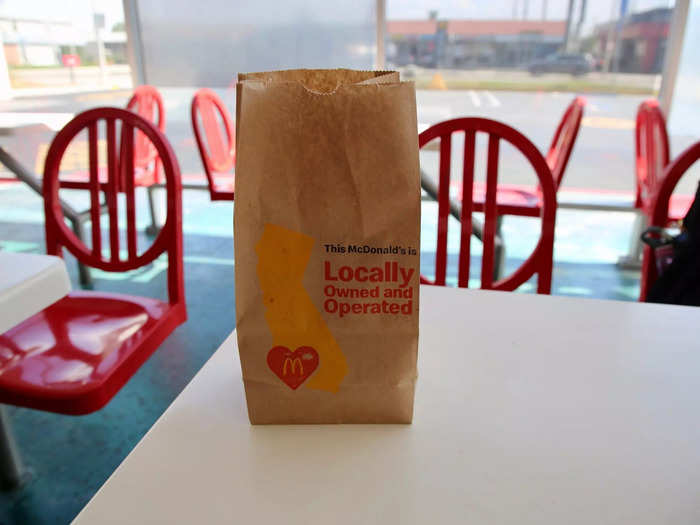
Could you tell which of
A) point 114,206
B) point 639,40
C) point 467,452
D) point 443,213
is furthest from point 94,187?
point 639,40

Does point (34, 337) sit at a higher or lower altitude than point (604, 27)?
lower

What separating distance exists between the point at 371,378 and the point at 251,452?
0.12 meters

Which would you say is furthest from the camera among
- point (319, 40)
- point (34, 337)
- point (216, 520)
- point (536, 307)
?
point (319, 40)

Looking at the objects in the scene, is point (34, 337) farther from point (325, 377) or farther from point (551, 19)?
point (551, 19)

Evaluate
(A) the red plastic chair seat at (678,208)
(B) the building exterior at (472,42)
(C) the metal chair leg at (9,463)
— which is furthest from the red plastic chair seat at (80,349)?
(B) the building exterior at (472,42)

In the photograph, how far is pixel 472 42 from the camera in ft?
10.1

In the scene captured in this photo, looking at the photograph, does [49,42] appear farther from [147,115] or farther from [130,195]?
[130,195]

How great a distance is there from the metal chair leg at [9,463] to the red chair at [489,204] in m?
1.04

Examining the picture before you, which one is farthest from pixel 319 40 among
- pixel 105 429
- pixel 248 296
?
pixel 248 296

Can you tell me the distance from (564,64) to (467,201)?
2374mm

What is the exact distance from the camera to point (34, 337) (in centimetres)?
113

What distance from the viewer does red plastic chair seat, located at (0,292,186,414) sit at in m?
0.97

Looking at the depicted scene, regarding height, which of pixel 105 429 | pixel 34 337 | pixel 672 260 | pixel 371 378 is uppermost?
pixel 371 378

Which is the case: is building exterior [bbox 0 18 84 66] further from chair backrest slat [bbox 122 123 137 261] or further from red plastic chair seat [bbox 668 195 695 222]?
red plastic chair seat [bbox 668 195 695 222]
